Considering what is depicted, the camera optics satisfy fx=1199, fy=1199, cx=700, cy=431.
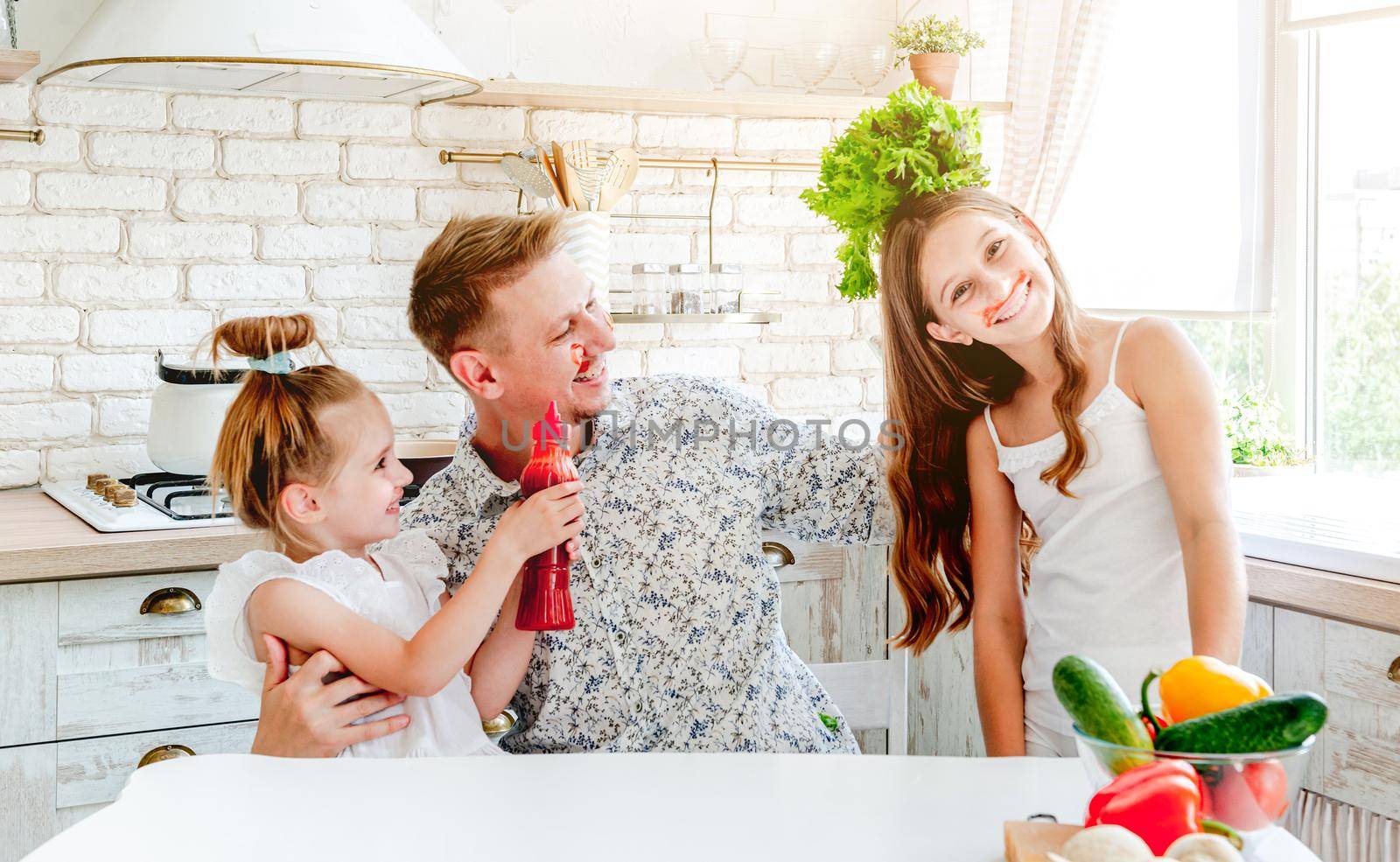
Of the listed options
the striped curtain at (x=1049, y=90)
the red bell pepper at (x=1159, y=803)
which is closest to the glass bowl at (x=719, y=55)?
the striped curtain at (x=1049, y=90)

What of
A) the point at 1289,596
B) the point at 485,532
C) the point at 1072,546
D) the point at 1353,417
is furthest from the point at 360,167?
the point at 1353,417

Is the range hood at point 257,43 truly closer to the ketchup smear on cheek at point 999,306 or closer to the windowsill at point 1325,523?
the ketchup smear on cheek at point 999,306

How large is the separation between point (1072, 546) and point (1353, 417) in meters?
1.37

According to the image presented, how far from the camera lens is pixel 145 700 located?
1.94 metres

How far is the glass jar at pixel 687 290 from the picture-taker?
274 centimetres

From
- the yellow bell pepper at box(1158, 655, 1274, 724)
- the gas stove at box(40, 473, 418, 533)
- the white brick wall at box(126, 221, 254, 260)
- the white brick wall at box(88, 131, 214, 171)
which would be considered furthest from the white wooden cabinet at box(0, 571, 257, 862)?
the yellow bell pepper at box(1158, 655, 1274, 724)

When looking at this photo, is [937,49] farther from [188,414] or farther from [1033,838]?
[1033,838]

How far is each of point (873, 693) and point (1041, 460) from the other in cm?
76

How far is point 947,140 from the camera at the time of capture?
165 cm

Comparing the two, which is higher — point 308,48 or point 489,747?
point 308,48

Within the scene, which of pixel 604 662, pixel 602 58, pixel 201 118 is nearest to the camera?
pixel 604 662

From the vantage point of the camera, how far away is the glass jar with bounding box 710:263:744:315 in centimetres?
274

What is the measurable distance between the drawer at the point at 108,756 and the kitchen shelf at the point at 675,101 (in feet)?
4.51

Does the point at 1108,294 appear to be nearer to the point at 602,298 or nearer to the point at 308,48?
the point at 602,298
